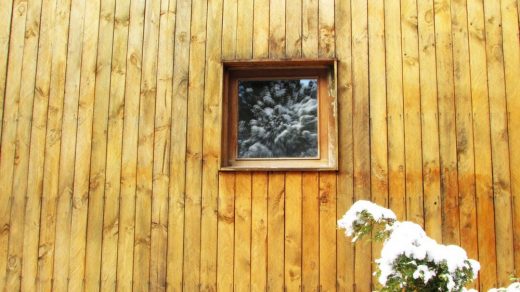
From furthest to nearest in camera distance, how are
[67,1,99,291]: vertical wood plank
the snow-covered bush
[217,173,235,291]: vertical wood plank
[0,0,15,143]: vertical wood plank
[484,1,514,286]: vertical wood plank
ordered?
[0,0,15,143]: vertical wood plank < [67,1,99,291]: vertical wood plank < [217,173,235,291]: vertical wood plank < [484,1,514,286]: vertical wood plank < the snow-covered bush

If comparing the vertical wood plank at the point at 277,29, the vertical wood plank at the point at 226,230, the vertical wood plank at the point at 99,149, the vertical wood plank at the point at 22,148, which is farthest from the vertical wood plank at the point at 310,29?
Result: the vertical wood plank at the point at 22,148

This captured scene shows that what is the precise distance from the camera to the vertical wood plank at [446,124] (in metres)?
2.73

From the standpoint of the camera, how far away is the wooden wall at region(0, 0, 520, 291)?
276 centimetres

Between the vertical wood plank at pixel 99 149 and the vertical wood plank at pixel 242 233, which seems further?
the vertical wood plank at pixel 99 149

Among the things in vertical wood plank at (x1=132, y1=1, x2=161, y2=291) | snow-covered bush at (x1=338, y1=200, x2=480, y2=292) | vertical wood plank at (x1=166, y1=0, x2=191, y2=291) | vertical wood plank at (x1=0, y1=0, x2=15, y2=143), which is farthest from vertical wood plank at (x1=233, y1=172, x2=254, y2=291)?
vertical wood plank at (x1=0, y1=0, x2=15, y2=143)

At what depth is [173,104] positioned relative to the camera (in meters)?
2.96

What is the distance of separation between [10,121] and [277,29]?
5.71 feet

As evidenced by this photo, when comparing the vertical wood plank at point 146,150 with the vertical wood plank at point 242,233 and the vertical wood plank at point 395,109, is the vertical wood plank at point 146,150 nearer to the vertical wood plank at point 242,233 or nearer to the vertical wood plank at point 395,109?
the vertical wood plank at point 242,233

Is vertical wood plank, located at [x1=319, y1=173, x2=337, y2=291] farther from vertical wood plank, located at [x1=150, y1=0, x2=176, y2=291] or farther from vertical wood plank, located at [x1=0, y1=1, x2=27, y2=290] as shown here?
vertical wood plank, located at [x1=0, y1=1, x2=27, y2=290]

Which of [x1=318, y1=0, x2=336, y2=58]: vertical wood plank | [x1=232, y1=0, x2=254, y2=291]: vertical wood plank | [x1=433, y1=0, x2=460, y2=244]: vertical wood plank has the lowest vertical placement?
[x1=232, y1=0, x2=254, y2=291]: vertical wood plank

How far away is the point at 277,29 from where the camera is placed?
2.97 metres

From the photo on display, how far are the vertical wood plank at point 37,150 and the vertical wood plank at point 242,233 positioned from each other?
120cm

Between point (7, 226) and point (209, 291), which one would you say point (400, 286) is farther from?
point (7, 226)

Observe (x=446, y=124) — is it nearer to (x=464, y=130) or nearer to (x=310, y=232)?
(x=464, y=130)
